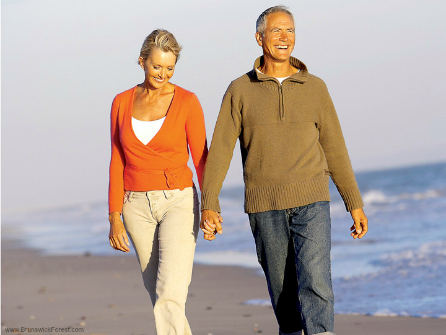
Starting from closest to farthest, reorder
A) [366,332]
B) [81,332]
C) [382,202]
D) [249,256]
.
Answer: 1. [366,332]
2. [81,332]
3. [249,256]
4. [382,202]

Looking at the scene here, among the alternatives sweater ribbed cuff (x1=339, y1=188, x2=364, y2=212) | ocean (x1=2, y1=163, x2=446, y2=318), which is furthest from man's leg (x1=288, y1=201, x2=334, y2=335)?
ocean (x1=2, y1=163, x2=446, y2=318)

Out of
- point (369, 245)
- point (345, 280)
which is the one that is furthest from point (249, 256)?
point (345, 280)

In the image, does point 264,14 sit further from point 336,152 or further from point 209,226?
point 209,226

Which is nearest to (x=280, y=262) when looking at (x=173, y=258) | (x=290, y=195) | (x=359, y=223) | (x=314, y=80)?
(x=290, y=195)

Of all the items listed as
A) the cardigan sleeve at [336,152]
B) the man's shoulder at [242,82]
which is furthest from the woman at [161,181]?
the cardigan sleeve at [336,152]

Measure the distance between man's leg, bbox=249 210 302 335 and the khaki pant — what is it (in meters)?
0.40

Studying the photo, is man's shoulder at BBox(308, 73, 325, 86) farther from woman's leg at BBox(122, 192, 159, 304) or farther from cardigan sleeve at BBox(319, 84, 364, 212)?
woman's leg at BBox(122, 192, 159, 304)

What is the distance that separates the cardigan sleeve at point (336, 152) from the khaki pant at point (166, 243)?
32.6 inches

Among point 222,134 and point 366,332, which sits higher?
point 222,134

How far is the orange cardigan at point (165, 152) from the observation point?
4.30 m

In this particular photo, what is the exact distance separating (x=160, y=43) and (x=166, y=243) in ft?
3.70

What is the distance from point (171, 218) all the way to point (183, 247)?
178mm

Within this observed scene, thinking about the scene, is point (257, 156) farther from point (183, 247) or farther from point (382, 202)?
point (382, 202)

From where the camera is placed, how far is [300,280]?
4.22 m
